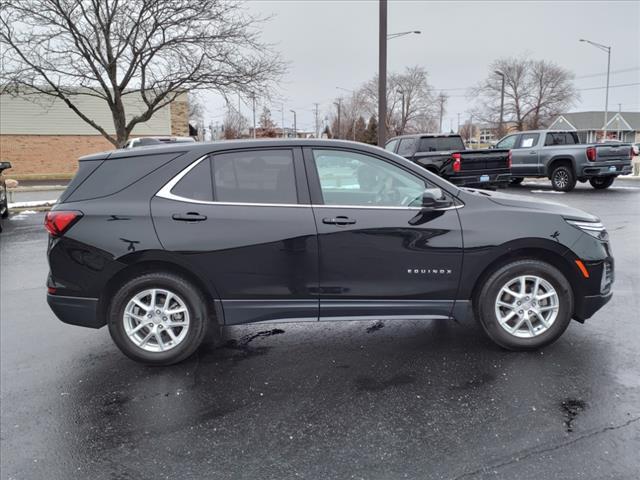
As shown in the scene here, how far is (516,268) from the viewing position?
419cm

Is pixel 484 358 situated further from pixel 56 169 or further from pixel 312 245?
pixel 56 169

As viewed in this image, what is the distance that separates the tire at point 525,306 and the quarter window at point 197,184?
230 cm

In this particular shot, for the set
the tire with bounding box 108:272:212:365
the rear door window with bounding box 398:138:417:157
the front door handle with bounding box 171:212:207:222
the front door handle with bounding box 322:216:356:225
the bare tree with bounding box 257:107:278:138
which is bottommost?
the tire with bounding box 108:272:212:365

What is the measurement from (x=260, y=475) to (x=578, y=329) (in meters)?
3.33

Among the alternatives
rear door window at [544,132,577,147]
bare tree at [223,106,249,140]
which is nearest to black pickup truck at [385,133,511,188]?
rear door window at [544,132,577,147]

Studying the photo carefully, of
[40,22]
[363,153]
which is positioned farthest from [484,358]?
[40,22]

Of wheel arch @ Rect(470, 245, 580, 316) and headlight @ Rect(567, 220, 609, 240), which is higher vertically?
headlight @ Rect(567, 220, 609, 240)

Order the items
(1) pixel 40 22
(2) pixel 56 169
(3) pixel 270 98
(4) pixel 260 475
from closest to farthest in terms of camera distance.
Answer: (4) pixel 260 475
(1) pixel 40 22
(3) pixel 270 98
(2) pixel 56 169

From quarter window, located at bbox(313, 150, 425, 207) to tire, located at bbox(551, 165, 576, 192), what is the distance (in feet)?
46.4

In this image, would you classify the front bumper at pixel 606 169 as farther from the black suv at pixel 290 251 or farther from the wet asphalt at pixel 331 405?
the black suv at pixel 290 251

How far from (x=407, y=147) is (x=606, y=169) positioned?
19.8 feet

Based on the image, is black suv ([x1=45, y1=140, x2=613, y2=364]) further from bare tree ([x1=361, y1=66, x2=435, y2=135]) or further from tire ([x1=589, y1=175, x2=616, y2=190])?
bare tree ([x1=361, y1=66, x2=435, y2=135])

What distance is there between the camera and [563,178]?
16.7m

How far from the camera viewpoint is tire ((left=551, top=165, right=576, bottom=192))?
16.5 metres
